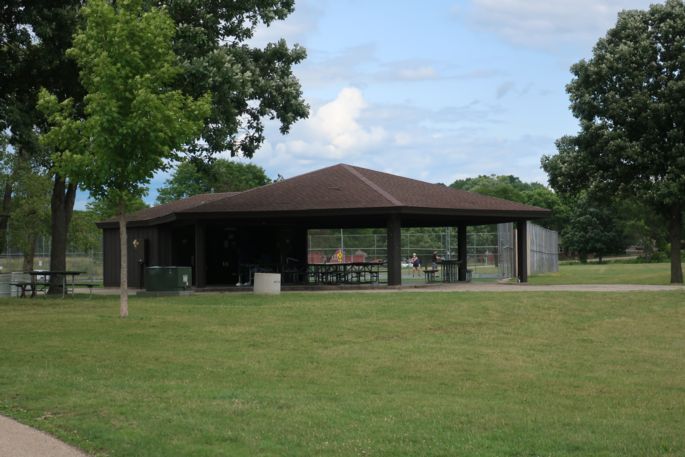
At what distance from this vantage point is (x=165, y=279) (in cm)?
2533

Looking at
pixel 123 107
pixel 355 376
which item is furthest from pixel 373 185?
pixel 355 376

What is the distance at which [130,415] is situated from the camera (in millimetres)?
8922

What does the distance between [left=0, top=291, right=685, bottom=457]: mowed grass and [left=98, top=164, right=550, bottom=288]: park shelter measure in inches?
260

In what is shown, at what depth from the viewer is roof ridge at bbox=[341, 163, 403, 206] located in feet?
89.8

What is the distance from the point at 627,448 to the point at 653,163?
962 inches

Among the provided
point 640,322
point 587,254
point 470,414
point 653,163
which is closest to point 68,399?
point 470,414

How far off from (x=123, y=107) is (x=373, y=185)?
541 inches

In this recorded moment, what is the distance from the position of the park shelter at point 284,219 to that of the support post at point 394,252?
0.03m

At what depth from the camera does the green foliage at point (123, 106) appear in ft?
56.1

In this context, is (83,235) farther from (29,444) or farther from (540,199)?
(540,199)

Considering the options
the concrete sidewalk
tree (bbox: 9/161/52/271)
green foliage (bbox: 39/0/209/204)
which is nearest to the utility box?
green foliage (bbox: 39/0/209/204)

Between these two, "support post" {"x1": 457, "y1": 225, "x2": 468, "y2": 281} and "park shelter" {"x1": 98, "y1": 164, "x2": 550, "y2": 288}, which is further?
"support post" {"x1": 457, "y1": 225, "x2": 468, "y2": 281}

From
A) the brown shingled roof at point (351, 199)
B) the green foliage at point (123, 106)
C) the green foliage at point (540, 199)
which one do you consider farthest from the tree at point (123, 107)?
the green foliage at point (540, 199)

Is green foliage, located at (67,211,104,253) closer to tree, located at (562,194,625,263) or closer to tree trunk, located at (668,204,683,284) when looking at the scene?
tree trunk, located at (668,204,683,284)
